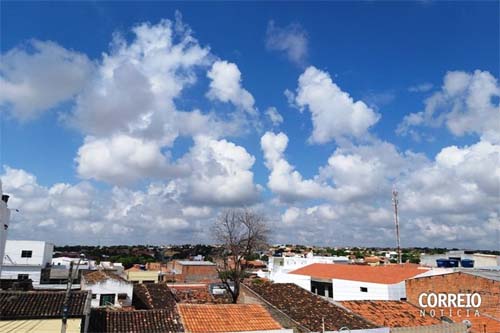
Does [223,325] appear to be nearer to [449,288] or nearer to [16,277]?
[449,288]

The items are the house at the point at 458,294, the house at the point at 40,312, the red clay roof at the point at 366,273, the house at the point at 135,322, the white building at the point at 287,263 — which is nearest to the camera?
the house at the point at 40,312

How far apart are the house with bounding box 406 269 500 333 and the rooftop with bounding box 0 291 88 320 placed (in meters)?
22.8

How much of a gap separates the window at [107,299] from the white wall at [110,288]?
0.22m

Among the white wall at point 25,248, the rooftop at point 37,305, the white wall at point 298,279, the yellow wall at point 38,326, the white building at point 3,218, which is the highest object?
the white building at point 3,218

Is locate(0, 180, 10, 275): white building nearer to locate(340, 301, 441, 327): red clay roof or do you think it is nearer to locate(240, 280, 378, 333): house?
locate(240, 280, 378, 333): house

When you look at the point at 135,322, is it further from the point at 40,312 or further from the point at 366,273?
the point at 366,273

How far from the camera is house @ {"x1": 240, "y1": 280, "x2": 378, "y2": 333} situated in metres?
22.8

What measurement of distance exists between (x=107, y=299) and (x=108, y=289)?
2.38 ft

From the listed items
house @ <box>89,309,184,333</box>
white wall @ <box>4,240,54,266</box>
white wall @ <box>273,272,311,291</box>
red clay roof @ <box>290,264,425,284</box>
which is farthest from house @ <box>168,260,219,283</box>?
house @ <box>89,309,184,333</box>

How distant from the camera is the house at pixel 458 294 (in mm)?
30297

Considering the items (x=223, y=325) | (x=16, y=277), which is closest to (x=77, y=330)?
(x=223, y=325)

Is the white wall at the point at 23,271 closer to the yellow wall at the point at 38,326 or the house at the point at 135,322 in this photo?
the house at the point at 135,322

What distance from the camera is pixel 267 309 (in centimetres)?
2420

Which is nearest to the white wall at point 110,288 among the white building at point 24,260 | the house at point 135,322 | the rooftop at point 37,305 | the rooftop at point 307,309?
the rooftop at point 307,309
